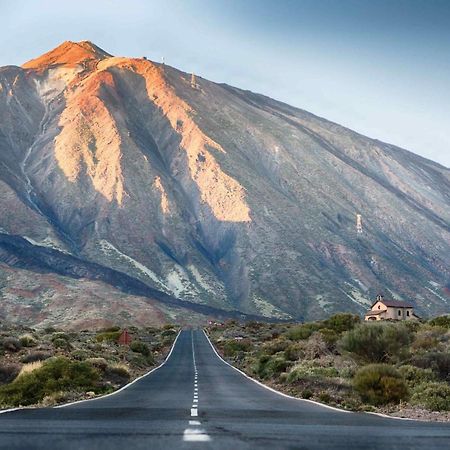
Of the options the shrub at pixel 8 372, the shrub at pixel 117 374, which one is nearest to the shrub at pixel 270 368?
the shrub at pixel 117 374

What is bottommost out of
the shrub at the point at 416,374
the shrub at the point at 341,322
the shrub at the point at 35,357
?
the shrub at the point at 341,322

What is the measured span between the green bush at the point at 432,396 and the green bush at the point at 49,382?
1158 cm

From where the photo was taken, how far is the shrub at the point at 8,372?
2970 centimetres

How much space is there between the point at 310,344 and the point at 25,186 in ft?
445

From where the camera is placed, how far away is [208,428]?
11578 millimetres

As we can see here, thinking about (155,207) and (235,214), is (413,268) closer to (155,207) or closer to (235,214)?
(235,214)

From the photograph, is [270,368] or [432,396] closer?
[432,396]

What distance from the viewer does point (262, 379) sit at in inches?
1423

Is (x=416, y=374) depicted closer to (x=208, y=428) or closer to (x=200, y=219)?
(x=208, y=428)

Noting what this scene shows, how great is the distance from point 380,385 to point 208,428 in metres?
10.2

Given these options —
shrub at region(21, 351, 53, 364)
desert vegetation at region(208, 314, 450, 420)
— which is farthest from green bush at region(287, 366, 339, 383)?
shrub at region(21, 351, 53, 364)

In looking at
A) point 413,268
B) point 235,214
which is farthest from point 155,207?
point 413,268

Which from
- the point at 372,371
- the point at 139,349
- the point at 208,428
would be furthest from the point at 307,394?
the point at 139,349

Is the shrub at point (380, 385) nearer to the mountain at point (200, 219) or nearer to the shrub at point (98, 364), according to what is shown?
the shrub at point (98, 364)
